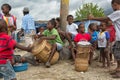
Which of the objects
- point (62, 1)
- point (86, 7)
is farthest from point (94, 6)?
point (62, 1)

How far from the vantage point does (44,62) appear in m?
8.69

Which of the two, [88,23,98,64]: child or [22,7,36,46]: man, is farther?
[22,7,36,46]: man

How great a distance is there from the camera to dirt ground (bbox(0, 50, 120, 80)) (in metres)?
7.38

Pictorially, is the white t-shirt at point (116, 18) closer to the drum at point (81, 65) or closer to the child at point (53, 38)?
the drum at point (81, 65)

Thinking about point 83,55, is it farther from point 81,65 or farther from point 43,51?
point 43,51

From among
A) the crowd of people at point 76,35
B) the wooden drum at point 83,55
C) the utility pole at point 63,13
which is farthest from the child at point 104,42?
the utility pole at point 63,13

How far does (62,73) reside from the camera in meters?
7.80

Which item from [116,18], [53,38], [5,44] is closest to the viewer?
[5,44]

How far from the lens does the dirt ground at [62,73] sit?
7379 millimetres

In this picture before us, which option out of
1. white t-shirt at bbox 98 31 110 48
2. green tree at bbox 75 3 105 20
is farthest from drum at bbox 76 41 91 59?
green tree at bbox 75 3 105 20

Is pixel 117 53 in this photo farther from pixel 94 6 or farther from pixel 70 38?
pixel 94 6

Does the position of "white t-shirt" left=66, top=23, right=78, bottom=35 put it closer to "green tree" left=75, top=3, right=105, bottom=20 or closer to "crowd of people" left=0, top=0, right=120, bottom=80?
"crowd of people" left=0, top=0, right=120, bottom=80

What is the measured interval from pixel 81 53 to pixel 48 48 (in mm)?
957

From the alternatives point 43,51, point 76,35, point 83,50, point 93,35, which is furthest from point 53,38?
point 93,35
